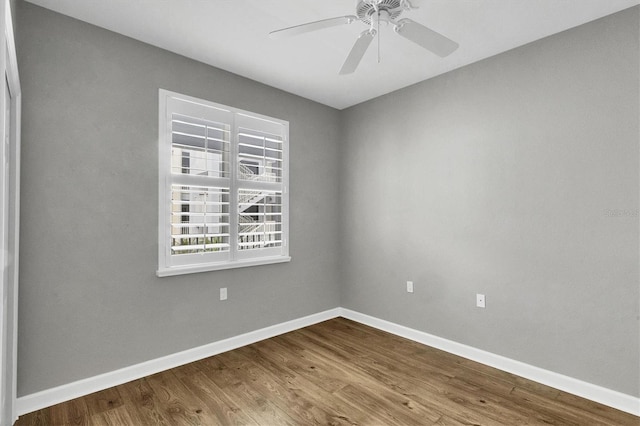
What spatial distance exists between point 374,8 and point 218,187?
196cm

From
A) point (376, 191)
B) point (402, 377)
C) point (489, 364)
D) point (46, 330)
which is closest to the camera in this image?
point (46, 330)

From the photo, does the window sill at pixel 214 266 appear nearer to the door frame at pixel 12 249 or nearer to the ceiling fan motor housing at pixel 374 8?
the door frame at pixel 12 249

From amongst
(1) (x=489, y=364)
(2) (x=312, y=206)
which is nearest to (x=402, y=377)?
(1) (x=489, y=364)

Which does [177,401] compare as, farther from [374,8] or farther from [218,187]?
[374,8]

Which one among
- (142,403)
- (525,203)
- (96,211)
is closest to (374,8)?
(525,203)

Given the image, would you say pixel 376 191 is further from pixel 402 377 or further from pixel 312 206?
pixel 402 377

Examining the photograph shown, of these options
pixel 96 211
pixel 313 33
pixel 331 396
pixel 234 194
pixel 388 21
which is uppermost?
pixel 313 33

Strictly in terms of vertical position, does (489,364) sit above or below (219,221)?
below

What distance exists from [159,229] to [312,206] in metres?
1.70

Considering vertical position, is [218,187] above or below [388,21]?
below

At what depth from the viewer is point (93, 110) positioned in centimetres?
239

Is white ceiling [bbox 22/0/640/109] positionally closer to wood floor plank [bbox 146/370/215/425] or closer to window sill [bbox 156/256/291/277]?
window sill [bbox 156/256/291/277]

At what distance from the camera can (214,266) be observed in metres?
2.98

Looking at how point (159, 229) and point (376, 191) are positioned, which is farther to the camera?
point (376, 191)
